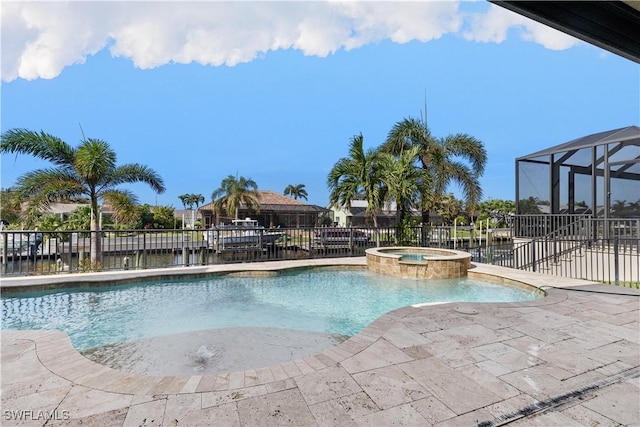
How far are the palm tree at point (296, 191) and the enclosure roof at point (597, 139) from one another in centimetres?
5290

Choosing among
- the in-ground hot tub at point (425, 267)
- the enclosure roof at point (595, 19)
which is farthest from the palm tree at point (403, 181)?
the enclosure roof at point (595, 19)

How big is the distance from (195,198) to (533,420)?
64530 mm

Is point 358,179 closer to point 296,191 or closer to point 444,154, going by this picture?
point 444,154

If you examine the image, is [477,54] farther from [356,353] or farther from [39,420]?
[39,420]

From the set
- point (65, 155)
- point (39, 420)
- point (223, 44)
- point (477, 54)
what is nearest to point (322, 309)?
point (39, 420)

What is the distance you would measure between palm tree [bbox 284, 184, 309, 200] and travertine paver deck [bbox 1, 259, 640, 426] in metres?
59.3

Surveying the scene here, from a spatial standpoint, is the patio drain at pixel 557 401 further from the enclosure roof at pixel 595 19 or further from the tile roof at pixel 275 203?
the tile roof at pixel 275 203

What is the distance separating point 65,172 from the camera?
820cm

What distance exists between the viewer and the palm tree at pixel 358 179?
9.91 metres

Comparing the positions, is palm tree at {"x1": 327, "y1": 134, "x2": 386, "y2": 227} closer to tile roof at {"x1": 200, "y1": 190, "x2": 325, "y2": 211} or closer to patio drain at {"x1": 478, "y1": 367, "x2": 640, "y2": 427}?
patio drain at {"x1": 478, "y1": 367, "x2": 640, "y2": 427}

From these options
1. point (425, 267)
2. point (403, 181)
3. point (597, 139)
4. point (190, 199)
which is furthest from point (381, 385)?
point (190, 199)

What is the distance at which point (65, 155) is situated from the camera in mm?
8109

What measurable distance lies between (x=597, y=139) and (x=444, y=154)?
15.0 feet

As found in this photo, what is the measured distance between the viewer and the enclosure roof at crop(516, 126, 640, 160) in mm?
8438
